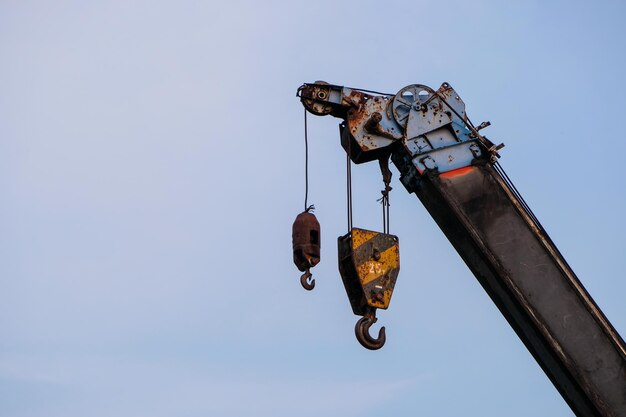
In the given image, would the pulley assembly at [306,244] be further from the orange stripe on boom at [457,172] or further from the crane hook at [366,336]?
the orange stripe on boom at [457,172]

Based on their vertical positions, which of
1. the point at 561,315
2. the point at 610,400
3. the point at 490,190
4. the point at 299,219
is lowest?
the point at 610,400

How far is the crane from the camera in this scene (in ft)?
19.7

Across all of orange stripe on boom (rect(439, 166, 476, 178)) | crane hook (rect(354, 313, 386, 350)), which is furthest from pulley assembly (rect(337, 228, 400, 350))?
orange stripe on boom (rect(439, 166, 476, 178))

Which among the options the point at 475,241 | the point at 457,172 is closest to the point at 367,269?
the point at 475,241

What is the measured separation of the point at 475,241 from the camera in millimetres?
6266

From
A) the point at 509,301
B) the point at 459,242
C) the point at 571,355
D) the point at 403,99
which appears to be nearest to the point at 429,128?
the point at 403,99

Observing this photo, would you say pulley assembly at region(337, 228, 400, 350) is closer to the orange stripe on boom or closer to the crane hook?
the crane hook

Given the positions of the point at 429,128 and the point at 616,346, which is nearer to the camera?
the point at 616,346

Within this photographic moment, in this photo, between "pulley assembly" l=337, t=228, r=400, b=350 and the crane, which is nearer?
the crane

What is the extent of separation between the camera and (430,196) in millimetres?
6551

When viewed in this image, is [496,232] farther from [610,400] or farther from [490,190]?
[610,400]

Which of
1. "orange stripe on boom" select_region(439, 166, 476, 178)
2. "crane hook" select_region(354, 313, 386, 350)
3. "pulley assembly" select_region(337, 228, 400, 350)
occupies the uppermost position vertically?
"orange stripe on boom" select_region(439, 166, 476, 178)

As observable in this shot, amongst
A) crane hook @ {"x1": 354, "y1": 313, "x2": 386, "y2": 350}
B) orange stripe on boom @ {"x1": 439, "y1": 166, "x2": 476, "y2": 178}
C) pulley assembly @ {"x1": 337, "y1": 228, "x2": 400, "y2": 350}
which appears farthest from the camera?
orange stripe on boom @ {"x1": 439, "y1": 166, "x2": 476, "y2": 178}

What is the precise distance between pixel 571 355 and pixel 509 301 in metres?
0.54
